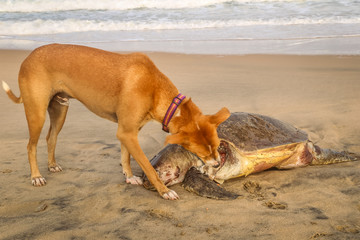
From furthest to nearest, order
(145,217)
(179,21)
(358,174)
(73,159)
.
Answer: (179,21) → (73,159) → (358,174) → (145,217)

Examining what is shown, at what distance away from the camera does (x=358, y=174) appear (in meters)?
4.36

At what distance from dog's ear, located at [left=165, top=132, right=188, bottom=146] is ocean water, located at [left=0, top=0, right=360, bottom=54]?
29.0 ft

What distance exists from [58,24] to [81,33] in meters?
2.46

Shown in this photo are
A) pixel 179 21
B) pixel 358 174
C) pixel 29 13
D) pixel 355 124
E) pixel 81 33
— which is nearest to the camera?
pixel 358 174

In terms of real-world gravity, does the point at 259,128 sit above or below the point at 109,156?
above

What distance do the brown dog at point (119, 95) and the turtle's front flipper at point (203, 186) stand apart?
25cm

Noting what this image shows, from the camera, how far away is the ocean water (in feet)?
43.8

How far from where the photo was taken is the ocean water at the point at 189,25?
1334cm

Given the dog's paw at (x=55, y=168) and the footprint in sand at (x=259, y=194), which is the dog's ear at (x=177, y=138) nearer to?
the footprint in sand at (x=259, y=194)

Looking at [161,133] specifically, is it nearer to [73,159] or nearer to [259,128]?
[73,159]

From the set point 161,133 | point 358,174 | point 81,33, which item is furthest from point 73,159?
point 81,33

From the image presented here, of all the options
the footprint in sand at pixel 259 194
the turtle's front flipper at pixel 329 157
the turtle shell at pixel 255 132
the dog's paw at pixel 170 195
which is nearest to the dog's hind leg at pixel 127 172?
the dog's paw at pixel 170 195

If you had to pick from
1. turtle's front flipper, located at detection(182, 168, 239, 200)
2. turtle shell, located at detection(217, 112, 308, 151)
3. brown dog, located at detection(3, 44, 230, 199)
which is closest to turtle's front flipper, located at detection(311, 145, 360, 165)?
turtle shell, located at detection(217, 112, 308, 151)

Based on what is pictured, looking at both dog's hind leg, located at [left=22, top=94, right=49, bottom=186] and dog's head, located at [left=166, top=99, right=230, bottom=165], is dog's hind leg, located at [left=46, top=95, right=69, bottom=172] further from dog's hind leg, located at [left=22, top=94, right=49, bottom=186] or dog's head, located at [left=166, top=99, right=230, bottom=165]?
dog's head, located at [left=166, top=99, right=230, bottom=165]
